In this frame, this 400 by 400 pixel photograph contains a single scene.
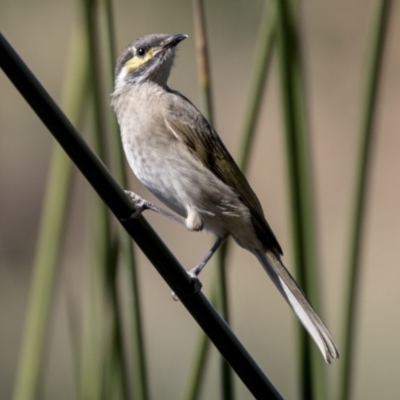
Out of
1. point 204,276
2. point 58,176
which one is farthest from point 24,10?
point 58,176

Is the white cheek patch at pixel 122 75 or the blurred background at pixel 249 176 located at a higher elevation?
the white cheek patch at pixel 122 75

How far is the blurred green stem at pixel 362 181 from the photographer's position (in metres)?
2.08

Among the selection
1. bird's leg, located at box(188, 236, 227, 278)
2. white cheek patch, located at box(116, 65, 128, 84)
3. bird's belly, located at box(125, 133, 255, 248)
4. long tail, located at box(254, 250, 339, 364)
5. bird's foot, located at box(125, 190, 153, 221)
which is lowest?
long tail, located at box(254, 250, 339, 364)

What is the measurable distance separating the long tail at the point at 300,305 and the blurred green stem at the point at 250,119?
250 millimetres

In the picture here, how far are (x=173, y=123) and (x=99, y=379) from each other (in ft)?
2.93

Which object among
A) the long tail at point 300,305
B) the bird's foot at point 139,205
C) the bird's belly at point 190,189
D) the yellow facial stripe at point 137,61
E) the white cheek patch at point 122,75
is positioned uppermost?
the yellow facial stripe at point 137,61

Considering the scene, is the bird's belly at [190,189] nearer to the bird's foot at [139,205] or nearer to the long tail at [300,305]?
the long tail at [300,305]

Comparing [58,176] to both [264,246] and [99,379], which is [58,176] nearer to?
[99,379]

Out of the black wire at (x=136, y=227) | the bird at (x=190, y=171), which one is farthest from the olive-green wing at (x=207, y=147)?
the black wire at (x=136, y=227)

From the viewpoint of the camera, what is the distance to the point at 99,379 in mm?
2146

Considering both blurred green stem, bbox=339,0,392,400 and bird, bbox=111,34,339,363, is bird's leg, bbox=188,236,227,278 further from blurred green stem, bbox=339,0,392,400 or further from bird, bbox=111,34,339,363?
blurred green stem, bbox=339,0,392,400

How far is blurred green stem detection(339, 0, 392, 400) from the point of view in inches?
81.7

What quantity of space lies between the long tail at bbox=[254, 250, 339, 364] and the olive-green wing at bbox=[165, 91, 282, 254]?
0.51ft

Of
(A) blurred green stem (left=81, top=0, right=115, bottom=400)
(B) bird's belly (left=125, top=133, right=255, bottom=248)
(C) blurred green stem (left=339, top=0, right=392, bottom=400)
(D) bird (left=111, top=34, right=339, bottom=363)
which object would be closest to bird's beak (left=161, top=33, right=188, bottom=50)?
(D) bird (left=111, top=34, right=339, bottom=363)
